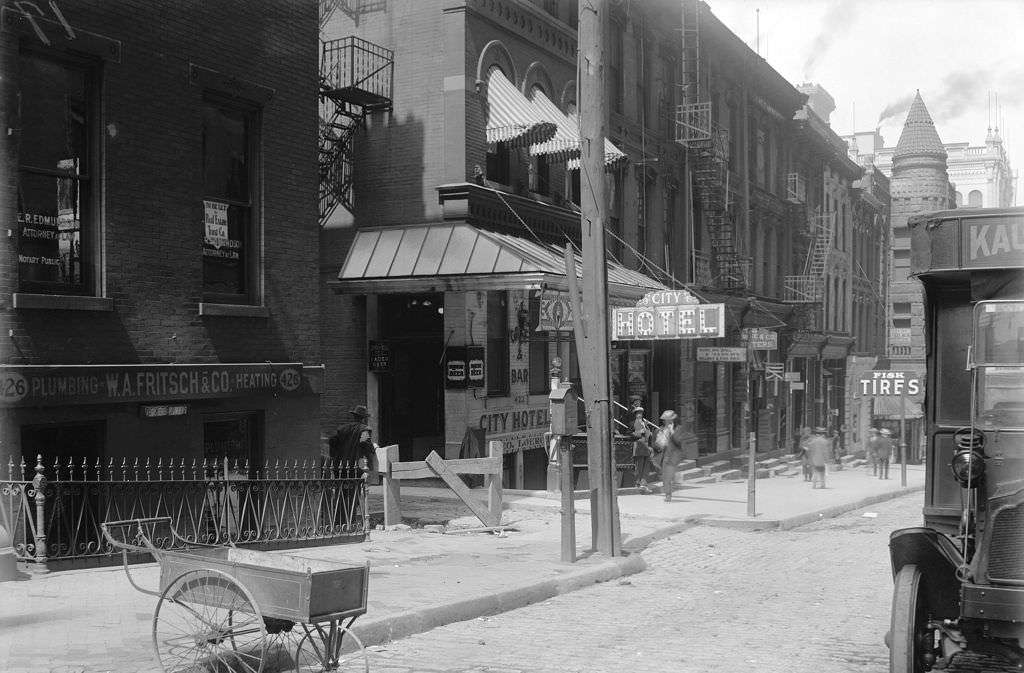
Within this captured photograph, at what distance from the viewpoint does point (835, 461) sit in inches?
1599

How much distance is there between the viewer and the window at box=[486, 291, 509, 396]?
20578 mm

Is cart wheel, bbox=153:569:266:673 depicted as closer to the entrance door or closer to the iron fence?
the iron fence

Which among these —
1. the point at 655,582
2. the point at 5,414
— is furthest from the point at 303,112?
the point at 655,582

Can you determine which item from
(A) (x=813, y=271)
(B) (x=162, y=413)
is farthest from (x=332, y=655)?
(A) (x=813, y=271)

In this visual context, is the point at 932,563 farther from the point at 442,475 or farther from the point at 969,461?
the point at 442,475

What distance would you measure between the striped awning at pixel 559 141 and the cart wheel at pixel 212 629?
46.2ft

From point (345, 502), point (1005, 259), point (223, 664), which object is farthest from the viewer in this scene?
point (345, 502)

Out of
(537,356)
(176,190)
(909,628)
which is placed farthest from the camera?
(537,356)

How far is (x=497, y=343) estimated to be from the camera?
822 inches

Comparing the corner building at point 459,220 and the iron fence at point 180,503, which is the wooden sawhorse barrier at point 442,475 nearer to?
the iron fence at point 180,503

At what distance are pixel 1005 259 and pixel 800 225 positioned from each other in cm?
3465

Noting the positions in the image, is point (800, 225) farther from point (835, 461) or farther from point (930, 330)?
point (930, 330)

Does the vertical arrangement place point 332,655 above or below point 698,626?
above

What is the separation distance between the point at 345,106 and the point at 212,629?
14694mm
